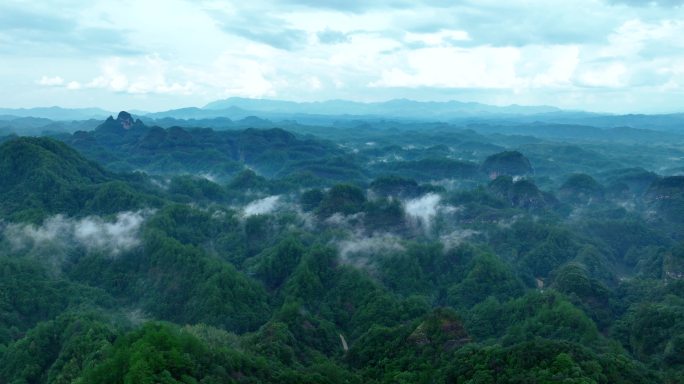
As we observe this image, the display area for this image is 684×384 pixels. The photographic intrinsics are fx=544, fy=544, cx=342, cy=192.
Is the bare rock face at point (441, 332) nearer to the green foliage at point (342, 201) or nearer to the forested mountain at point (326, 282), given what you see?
the forested mountain at point (326, 282)

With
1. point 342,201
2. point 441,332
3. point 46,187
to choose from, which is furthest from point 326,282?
point 46,187

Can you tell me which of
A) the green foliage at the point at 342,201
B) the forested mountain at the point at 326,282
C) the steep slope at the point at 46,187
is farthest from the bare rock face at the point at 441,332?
the steep slope at the point at 46,187

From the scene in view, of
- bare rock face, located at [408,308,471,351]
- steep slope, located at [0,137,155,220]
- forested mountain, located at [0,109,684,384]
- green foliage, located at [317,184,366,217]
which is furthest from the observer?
green foliage, located at [317,184,366,217]

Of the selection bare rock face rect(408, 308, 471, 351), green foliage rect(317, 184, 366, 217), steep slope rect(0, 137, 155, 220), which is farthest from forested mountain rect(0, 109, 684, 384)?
green foliage rect(317, 184, 366, 217)

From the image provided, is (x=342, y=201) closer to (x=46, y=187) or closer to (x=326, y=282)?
(x=326, y=282)

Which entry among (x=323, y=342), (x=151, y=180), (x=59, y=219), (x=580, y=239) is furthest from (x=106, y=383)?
(x=151, y=180)

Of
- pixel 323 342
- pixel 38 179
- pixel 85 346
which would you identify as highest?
pixel 38 179

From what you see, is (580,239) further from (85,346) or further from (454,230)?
(85,346)

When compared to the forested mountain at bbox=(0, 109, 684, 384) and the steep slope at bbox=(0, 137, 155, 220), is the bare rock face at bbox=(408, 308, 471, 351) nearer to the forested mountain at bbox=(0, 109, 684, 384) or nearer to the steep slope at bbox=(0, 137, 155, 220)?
the forested mountain at bbox=(0, 109, 684, 384)
